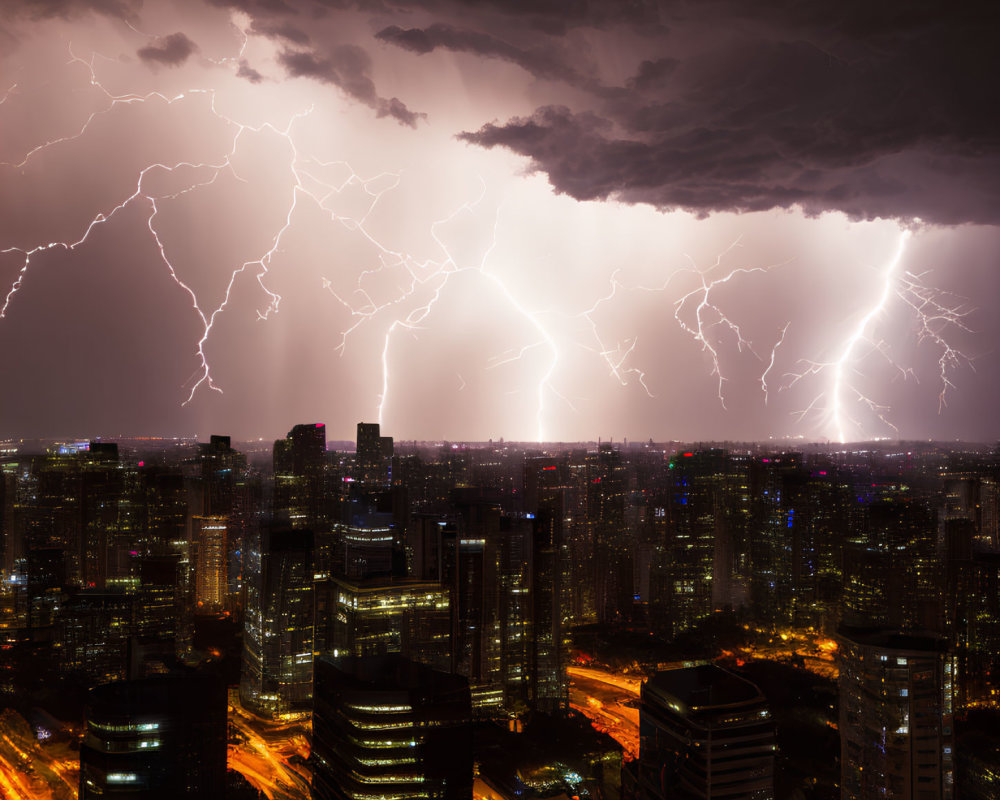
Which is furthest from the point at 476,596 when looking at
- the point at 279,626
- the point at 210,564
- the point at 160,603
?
the point at 210,564

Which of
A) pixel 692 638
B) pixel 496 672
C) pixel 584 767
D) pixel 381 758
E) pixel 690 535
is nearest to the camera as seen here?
pixel 381 758

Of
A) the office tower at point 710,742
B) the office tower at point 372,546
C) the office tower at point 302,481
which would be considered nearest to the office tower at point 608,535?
the office tower at point 372,546

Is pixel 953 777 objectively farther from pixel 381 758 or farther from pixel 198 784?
pixel 198 784

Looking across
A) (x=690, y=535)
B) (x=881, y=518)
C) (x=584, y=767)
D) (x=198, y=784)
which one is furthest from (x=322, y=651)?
(x=881, y=518)

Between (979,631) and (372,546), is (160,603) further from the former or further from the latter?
(979,631)

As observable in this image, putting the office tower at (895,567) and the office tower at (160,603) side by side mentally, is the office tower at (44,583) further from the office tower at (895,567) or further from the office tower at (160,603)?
the office tower at (895,567)
